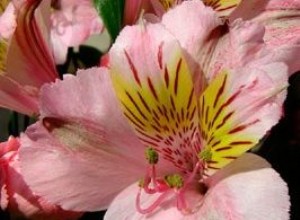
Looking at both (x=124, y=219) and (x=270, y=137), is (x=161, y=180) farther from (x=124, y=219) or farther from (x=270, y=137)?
(x=270, y=137)

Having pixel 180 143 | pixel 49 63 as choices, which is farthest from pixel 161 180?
pixel 49 63

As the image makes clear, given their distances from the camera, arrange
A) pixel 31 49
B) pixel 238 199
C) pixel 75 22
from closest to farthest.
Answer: pixel 238 199
pixel 31 49
pixel 75 22

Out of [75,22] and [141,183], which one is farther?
[75,22]

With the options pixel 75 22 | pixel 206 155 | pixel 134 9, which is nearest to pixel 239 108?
pixel 206 155

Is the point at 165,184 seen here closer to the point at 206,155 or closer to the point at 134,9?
the point at 206,155

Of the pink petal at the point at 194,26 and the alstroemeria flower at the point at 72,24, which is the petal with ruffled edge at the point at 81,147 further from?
the alstroemeria flower at the point at 72,24

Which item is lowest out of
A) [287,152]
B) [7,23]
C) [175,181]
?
[287,152]
